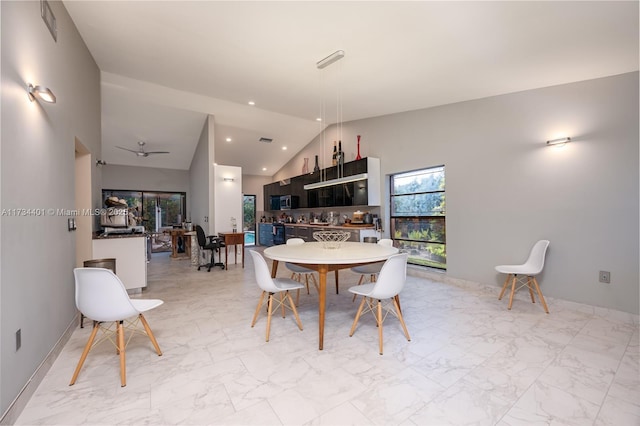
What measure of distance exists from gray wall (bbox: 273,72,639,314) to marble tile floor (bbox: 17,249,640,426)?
1.87ft

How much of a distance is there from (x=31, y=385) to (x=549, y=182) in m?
5.10

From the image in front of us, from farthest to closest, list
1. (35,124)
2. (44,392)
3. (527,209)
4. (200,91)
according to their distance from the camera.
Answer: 1. (200,91)
2. (527,209)
3. (35,124)
4. (44,392)

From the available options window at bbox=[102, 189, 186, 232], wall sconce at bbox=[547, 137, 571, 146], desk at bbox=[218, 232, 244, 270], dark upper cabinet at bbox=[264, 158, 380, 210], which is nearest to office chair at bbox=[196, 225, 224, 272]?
desk at bbox=[218, 232, 244, 270]

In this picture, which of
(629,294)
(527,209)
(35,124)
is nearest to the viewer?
(35,124)

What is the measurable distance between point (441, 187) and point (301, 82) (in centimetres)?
280

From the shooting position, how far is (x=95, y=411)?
1.59m

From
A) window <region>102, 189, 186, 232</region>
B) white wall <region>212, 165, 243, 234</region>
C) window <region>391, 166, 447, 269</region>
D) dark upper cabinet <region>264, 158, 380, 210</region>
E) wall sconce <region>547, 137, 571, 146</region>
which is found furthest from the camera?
window <region>102, 189, 186, 232</region>

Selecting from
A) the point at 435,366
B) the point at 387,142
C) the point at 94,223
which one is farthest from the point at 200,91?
the point at 435,366

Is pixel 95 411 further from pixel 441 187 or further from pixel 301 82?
pixel 441 187

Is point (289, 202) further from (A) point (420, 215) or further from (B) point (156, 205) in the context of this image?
(B) point (156, 205)

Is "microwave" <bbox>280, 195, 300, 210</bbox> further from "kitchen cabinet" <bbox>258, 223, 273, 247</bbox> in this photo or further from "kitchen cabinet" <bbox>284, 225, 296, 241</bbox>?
"kitchen cabinet" <bbox>258, 223, 273, 247</bbox>

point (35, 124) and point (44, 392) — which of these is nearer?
point (44, 392)

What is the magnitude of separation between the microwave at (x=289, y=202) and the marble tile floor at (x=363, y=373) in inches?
197

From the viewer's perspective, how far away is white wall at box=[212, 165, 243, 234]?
6.35m
